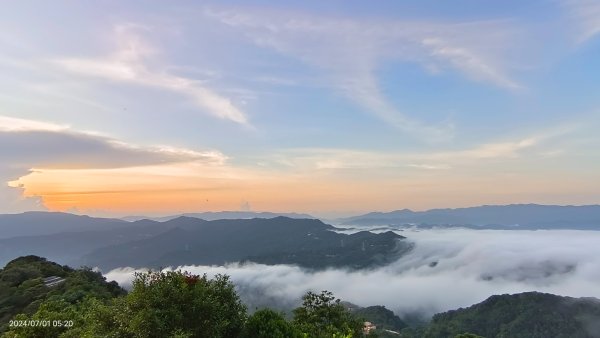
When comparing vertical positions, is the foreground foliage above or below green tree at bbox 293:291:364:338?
above

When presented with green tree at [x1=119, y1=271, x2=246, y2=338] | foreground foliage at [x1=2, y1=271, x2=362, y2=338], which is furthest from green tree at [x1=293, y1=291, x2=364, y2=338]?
green tree at [x1=119, y1=271, x2=246, y2=338]

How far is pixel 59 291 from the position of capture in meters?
64.9

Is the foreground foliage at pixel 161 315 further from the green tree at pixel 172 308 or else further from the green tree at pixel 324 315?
the green tree at pixel 324 315

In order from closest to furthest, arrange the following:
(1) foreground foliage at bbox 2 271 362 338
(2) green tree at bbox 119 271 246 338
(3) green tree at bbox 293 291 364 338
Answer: (2) green tree at bbox 119 271 246 338 → (1) foreground foliage at bbox 2 271 362 338 → (3) green tree at bbox 293 291 364 338

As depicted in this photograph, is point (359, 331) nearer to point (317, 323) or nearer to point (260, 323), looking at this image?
point (317, 323)

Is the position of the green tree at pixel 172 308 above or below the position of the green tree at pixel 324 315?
above

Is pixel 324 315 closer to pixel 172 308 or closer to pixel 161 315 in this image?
pixel 172 308

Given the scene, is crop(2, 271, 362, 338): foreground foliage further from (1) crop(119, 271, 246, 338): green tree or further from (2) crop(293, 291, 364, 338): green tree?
(2) crop(293, 291, 364, 338): green tree

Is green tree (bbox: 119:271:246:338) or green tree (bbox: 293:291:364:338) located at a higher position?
green tree (bbox: 119:271:246:338)

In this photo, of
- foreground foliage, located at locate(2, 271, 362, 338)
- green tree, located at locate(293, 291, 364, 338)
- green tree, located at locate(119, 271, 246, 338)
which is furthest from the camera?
green tree, located at locate(293, 291, 364, 338)

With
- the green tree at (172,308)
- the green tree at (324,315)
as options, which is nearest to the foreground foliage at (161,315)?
the green tree at (172,308)

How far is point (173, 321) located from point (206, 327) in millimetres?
2496

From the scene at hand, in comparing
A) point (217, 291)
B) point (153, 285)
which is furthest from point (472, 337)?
→ point (153, 285)

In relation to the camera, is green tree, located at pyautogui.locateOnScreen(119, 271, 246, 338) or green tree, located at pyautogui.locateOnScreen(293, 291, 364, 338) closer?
green tree, located at pyautogui.locateOnScreen(119, 271, 246, 338)
